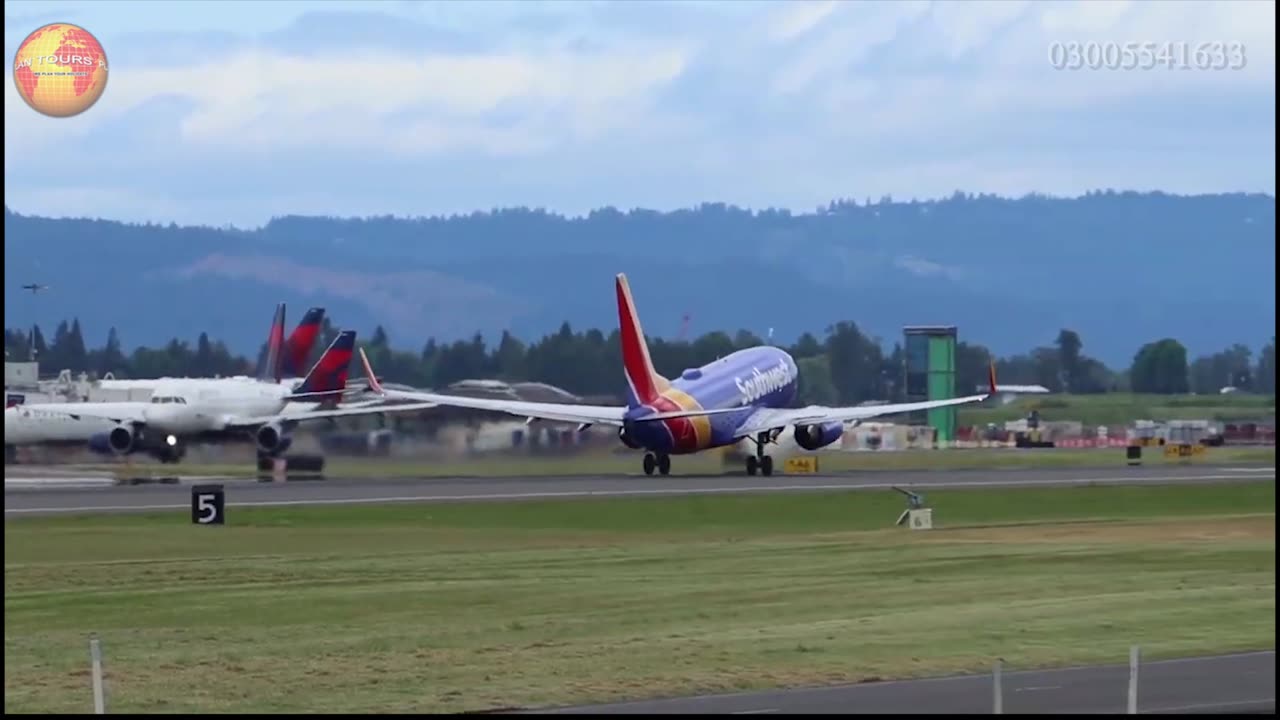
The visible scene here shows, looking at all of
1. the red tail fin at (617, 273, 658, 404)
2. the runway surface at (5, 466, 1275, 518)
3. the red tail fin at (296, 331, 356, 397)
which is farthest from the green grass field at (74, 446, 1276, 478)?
the red tail fin at (296, 331, 356, 397)

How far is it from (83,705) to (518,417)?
55.0 meters

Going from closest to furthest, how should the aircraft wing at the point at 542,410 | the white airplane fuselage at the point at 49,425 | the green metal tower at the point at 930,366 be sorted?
the aircraft wing at the point at 542,410, the white airplane fuselage at the point at 49,425, the green metal tower at the point at 930,366

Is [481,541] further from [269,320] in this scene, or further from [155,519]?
[269,320]

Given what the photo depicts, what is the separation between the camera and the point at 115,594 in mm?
40938

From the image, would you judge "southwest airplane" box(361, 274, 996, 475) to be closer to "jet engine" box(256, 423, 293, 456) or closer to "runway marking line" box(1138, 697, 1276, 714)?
"jet engine" box(256, 423, 293, 456)

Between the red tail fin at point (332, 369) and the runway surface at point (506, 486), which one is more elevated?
the red tail fin at point (332, 369)

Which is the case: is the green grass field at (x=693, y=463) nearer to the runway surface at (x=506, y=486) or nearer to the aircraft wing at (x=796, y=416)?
the runway surface at (x=506, y=486)

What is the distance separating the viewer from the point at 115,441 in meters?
85.7

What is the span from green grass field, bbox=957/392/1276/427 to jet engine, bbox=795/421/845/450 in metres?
43.1

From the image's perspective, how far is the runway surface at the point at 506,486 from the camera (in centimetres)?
6425

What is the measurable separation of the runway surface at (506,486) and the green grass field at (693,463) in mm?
1502

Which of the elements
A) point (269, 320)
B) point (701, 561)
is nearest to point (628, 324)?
point (701, 561)

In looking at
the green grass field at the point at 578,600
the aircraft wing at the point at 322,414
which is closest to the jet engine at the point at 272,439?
the aircraft wing at the point at 322,414

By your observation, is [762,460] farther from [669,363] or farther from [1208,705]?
[1208,705]
